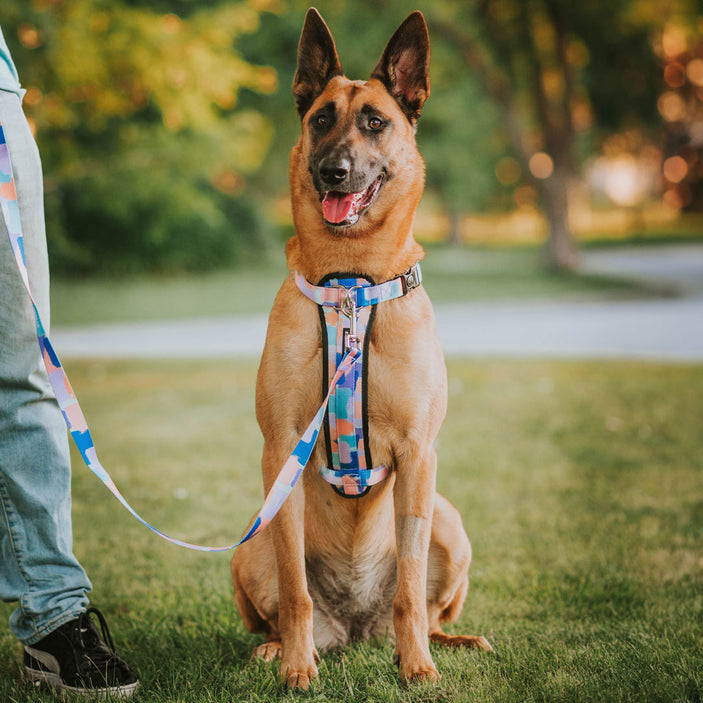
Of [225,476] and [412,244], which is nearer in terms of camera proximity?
[412,244]

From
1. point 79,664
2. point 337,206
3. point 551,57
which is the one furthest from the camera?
point 551,57

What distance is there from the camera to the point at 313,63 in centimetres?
269

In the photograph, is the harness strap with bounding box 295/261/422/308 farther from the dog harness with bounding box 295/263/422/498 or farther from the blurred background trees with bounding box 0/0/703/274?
the blurred background trees with bounding box 0/0/703/274

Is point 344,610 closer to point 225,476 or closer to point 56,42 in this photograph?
point 225,476

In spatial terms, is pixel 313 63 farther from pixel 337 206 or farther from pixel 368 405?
pixel 368 405

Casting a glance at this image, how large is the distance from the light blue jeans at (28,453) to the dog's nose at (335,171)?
2.78ft

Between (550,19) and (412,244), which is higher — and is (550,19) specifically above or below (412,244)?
above

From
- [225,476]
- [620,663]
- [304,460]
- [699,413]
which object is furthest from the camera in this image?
[699,413]

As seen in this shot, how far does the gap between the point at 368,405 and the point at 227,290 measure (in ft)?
51.7

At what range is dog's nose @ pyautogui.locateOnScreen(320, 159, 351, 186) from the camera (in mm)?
2434

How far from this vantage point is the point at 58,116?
10781mm

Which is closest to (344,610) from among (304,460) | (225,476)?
(304,460)

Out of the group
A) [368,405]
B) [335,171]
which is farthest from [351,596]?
[335,171]

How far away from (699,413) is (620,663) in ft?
14.6
